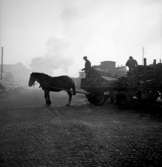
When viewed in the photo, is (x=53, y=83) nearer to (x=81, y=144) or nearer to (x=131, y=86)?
(x=131, y=86)

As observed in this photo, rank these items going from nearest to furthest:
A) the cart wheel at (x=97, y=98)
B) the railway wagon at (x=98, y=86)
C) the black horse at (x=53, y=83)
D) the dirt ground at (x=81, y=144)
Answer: the dirt ground at (x=81, y=144) < the railway wagon at (x=98, y=86) < the cart wheel at (x=97, y=98) < the black horse at (x=53, y=83)

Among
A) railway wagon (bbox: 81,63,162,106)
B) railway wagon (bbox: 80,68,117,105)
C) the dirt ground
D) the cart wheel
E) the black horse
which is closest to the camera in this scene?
the dirt ground

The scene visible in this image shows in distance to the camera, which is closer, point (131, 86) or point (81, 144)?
point (81, 144)

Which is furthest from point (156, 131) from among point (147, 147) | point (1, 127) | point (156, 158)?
point (1, 127)

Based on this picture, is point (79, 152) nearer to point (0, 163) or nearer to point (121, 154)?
point (121, 154)

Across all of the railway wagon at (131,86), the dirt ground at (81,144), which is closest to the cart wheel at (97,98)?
the railway wagon at (131,86)

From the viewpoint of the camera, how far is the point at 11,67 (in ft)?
310

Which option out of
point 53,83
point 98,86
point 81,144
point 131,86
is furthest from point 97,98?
point 81,144

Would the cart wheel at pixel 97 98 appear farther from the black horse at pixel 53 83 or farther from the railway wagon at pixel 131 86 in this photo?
the black horse at pixel 53 83

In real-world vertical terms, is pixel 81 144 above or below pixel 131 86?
below

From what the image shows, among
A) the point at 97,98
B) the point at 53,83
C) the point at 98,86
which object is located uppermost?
the point at 53,83

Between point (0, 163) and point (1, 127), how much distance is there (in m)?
2.46

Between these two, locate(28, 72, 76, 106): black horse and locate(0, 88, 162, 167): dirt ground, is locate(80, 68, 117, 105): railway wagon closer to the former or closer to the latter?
locate(28, 72, 76, 106): black horse

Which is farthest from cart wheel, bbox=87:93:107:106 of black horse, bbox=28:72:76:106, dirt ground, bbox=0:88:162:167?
dirt ground, bbox=0:88:162:167
